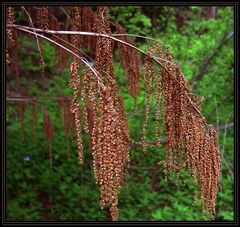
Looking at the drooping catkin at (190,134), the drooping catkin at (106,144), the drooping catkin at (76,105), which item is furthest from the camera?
the drooping catkin at (190,134)

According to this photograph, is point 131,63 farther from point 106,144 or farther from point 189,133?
point 106,144

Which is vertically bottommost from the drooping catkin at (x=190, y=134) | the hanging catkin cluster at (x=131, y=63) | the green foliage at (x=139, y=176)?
the green foliage at (x=139, y=176)

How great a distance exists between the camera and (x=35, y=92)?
866cm

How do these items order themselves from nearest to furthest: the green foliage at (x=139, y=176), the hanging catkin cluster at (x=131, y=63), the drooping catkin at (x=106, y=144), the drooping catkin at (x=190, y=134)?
1. the drooping catkin at (x=106, y=144)
2. the drooping catkin at (x=190, y=134)
3. the hanging catkin cluster at (x=131, y=63)
4. the green foliage at (x=139, y=176)

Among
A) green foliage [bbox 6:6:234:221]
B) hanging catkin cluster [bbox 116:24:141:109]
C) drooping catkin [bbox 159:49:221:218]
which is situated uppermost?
hanging catkin cluster [bbox 116:24:141:109]

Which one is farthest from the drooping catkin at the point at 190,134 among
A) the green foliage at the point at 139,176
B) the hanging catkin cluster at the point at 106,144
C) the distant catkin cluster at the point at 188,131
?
the green foliage at the point at 139,176

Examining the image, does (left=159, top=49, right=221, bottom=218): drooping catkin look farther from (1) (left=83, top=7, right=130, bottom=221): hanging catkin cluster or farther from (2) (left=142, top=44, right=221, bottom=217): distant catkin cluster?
(1) (left=83, top=7, right=130, bottom=221): hanging catkin cluster

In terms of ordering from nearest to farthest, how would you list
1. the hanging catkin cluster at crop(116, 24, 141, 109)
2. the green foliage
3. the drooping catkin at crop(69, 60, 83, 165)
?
the drooping catkin at crop(69, 60, 83, 165) → the hanging catkin cluster at crop(116, 24, 141, 109) → the green foliage

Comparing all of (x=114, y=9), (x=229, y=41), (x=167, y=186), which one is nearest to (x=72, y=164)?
(x=167, y=186)

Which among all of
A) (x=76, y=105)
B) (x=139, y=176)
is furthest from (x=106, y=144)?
(x=139, y=176)

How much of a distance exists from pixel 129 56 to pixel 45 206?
4.49 meters

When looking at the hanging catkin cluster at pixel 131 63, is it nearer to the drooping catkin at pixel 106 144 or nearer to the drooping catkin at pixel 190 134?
the drooping catkin at pixel 190 134

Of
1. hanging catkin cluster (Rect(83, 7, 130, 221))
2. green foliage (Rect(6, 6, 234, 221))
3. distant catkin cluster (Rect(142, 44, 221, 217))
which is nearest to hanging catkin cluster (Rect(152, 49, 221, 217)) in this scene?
distant catkin cluster (Rect(142, 44, 221, 217))

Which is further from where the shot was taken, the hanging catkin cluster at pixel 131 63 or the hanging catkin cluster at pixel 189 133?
the hanging catkin cluster at pixel 131 63
